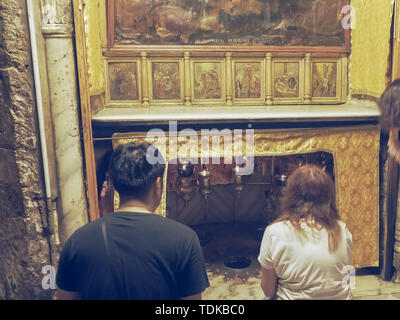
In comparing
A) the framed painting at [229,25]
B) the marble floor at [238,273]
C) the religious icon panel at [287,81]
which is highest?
the framed painting at [229,25]

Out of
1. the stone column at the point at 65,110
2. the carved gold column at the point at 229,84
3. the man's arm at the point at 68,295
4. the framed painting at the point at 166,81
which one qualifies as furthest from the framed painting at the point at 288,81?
the man's arm at the point at 68,295

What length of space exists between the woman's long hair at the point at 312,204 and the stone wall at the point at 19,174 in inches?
118

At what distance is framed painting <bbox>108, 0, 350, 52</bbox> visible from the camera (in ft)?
17.7

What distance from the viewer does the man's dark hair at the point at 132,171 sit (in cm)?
177

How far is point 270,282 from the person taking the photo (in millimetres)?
2289

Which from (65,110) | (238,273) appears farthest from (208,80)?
(238,273)

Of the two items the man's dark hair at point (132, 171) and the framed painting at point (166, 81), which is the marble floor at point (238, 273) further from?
the man's dark hair at point (132, 171)

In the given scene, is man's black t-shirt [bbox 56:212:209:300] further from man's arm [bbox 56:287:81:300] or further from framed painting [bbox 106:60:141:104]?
framed painting [bbox 106:60:141:104]

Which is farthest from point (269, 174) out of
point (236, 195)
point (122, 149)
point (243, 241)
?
point (122, 149)

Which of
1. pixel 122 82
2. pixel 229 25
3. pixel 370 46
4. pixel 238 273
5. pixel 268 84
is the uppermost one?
pixel 229 25

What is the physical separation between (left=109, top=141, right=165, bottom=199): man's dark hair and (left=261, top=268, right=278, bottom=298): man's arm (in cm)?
102

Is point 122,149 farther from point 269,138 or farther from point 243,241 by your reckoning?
point 243,241

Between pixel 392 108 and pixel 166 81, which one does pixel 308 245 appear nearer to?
pixel 392 108

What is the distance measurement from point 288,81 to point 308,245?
429 cm
